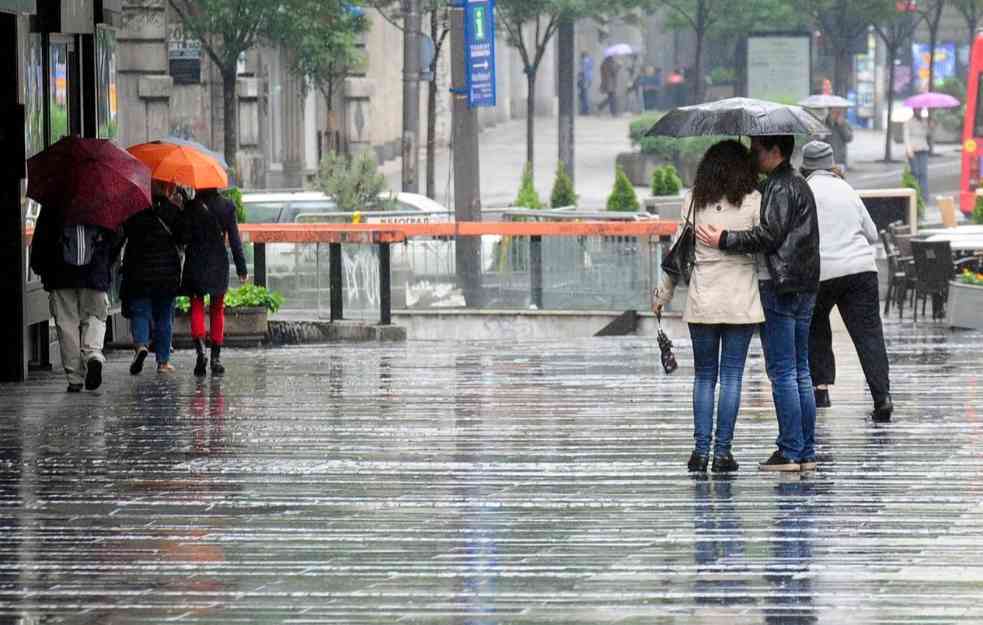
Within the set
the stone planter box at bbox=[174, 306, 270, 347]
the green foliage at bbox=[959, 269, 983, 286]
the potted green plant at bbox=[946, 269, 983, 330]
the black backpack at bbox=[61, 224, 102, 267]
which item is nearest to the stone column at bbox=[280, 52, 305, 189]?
the green foliage at bbox=[959, 269, 983, 286]

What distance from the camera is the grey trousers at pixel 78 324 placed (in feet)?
44.7

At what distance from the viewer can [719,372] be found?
9758 mm

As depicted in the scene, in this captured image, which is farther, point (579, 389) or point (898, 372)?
point (898, 372)

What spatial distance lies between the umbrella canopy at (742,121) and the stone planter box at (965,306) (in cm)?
972

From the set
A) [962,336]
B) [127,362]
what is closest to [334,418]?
[127,362]

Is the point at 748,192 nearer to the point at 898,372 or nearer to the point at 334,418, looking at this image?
the point at 334,418

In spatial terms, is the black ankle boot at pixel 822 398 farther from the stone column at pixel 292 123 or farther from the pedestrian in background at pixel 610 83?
the pedestrian in background at pixel 610 83

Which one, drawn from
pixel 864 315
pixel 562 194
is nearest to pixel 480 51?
pixel 562 194

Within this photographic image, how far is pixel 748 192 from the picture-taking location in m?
9.41

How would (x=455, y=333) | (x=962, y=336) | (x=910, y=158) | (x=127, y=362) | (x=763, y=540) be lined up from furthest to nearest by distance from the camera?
(x=910, y=158) < (x=455, y=333) < (x=962, y=336) < (x=127, y=362) < (x=763, y=540)

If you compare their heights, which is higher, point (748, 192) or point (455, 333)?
point (748, 192)

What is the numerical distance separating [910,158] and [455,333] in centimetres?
2237

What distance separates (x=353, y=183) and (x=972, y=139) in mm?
13565

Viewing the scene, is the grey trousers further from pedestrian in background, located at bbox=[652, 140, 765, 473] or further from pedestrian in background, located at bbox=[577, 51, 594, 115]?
pedestrian in background, located at bbox=[577, 51, 594, 115]
